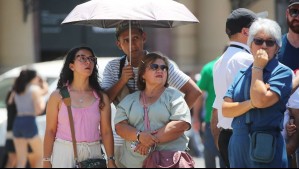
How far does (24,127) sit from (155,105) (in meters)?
1.17

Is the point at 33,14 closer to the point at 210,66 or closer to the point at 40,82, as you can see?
the point at 210,66

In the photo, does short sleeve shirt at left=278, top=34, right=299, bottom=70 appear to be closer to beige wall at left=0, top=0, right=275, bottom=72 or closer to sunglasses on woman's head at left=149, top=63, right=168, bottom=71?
sunglasses on woman's head at left=149, top=63, right=168, bottom=71

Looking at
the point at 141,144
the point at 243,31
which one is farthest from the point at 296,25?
the point at 141,144

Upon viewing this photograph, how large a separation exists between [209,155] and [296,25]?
2895 millimetres

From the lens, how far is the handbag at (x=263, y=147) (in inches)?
183

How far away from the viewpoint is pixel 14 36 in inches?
526

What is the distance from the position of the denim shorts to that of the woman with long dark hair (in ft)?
2.62

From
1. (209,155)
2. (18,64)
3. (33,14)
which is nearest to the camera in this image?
(209,155)

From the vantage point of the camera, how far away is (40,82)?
4457 mm

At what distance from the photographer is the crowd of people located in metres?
4.52

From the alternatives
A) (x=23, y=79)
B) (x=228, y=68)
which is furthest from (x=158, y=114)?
(x=23, y=79)

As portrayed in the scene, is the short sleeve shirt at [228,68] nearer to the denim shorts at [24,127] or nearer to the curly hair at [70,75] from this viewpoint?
the curly hair at [70,75]

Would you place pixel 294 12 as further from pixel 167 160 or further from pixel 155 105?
pixel 167 160

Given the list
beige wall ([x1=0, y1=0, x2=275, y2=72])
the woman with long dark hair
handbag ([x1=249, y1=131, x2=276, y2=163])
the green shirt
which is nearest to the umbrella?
the woman with long dark hair
